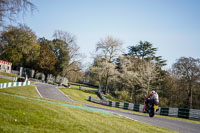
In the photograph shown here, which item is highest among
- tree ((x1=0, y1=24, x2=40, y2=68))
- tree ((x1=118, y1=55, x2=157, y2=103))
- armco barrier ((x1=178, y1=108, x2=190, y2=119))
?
tree ((x1=0, y1=24, x2=40, y2=68))

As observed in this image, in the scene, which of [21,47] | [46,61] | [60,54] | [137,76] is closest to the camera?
[137,76]

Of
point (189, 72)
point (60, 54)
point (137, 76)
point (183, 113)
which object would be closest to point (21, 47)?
point (60, 54)

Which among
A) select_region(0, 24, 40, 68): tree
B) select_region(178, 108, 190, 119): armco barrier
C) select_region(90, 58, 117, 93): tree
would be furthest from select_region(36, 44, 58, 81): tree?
select_region(178, 108, 190, 119): armco barrier

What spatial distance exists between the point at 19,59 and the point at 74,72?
766 inches

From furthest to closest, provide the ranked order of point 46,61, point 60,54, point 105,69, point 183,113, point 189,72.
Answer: point 60,54 → point 46,61 → point 105,69 → point 189,72 → point 183,113

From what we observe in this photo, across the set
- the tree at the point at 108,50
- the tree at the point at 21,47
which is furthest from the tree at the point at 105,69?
the tree at the point at 21,47

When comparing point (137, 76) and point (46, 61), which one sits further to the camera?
point (46, 61)

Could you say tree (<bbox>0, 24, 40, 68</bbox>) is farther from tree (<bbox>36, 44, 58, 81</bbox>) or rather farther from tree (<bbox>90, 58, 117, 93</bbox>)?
tree (<bbox>90, 58, 117, 93</bbox>)

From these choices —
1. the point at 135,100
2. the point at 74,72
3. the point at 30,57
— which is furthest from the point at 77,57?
the point at 135,100

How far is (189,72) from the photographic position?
138ft

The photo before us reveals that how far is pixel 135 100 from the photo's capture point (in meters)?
50.9

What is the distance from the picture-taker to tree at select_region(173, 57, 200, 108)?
134 ft

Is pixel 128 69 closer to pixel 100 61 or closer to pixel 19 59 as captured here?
pixel 100 61

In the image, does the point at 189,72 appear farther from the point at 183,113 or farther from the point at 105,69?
the point at 105,69
